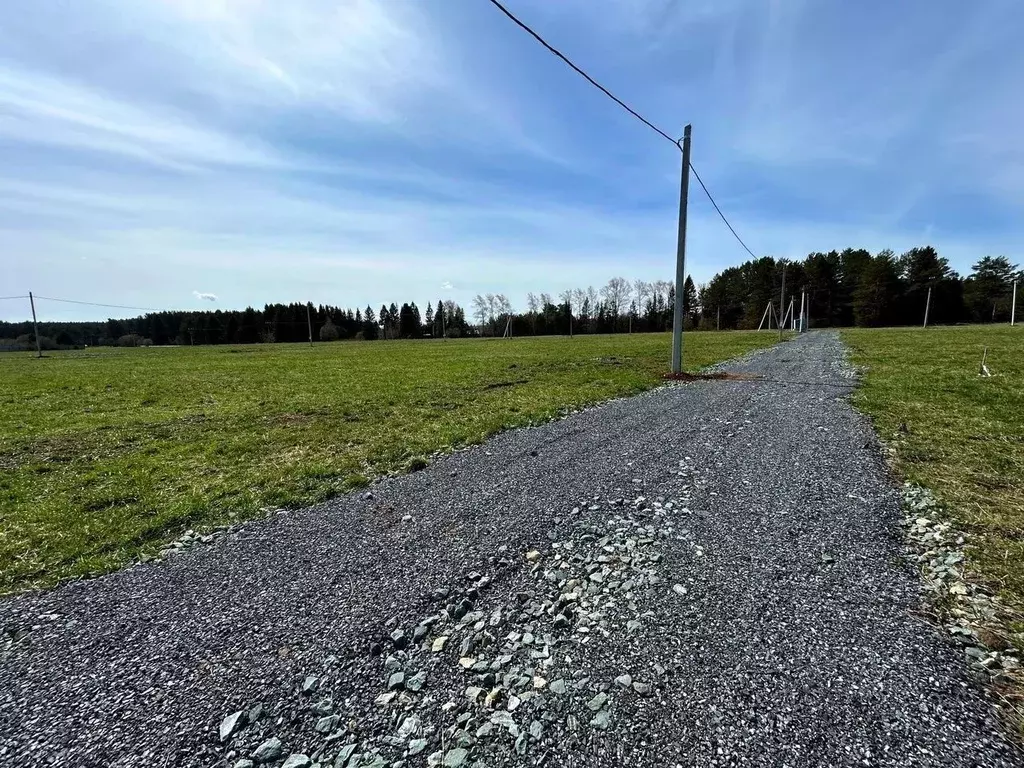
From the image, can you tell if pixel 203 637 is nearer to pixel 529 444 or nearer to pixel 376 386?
pixel 529 444

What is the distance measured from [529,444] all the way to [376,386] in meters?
10.4

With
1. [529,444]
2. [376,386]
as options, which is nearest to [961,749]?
[529,444]

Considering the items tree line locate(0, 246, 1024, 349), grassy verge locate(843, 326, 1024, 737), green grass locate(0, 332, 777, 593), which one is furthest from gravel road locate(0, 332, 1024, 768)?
tree line locate(0, 246, 1024, 349)

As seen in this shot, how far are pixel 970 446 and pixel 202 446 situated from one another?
12.7 m

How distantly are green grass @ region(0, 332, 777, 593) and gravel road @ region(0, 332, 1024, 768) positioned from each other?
87 centimetres

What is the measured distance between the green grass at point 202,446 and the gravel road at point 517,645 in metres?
0.87

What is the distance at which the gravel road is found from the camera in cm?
227

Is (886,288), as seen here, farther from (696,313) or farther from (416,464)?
Answer: (416,464)

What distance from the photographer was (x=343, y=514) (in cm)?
523

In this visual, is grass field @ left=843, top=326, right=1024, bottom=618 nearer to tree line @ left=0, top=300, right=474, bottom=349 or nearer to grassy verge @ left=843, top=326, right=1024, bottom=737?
grassy verge @ left=843, top=326, right=1024, bottom=737

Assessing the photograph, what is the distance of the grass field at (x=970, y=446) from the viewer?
12.5 feet

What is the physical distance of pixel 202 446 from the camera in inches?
337

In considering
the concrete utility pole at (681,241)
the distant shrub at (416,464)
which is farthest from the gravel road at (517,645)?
the concrete utility pole at (681,241)

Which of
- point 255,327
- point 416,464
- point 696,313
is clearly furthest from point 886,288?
point 255,327
